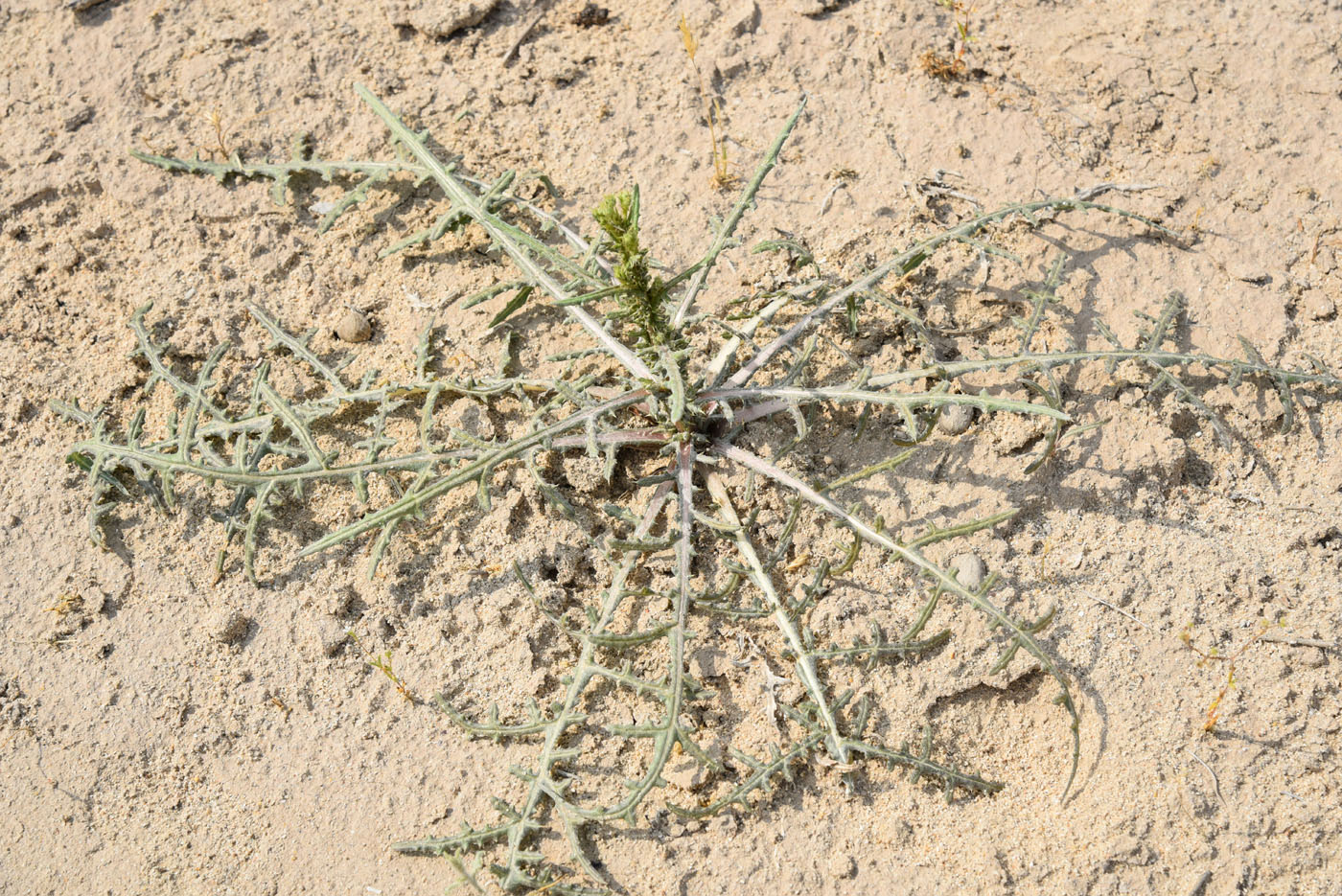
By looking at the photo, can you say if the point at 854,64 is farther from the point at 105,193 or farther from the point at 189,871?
the point at 189,871

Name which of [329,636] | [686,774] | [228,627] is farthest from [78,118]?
[686,774]

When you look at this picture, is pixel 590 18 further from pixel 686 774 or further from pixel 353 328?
pixel 686 774

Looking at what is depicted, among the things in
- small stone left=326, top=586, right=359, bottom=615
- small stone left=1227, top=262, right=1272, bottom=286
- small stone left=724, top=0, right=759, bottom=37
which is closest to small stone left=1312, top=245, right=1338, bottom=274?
small stone left=1227, top=262, right=1272, bottom=286

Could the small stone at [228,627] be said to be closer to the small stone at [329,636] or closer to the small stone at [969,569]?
the small stone at [329,636]

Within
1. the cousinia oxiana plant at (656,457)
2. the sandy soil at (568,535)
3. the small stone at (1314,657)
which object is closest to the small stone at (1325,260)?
the sandy soil at (568,535)

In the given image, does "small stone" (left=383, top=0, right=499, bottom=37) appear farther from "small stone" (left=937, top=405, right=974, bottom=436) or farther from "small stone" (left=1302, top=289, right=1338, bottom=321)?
"small stone" (left=1302, top=289, right=1338, bottom=321)

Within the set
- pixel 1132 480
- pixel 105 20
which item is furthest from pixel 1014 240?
pixel 105 20
